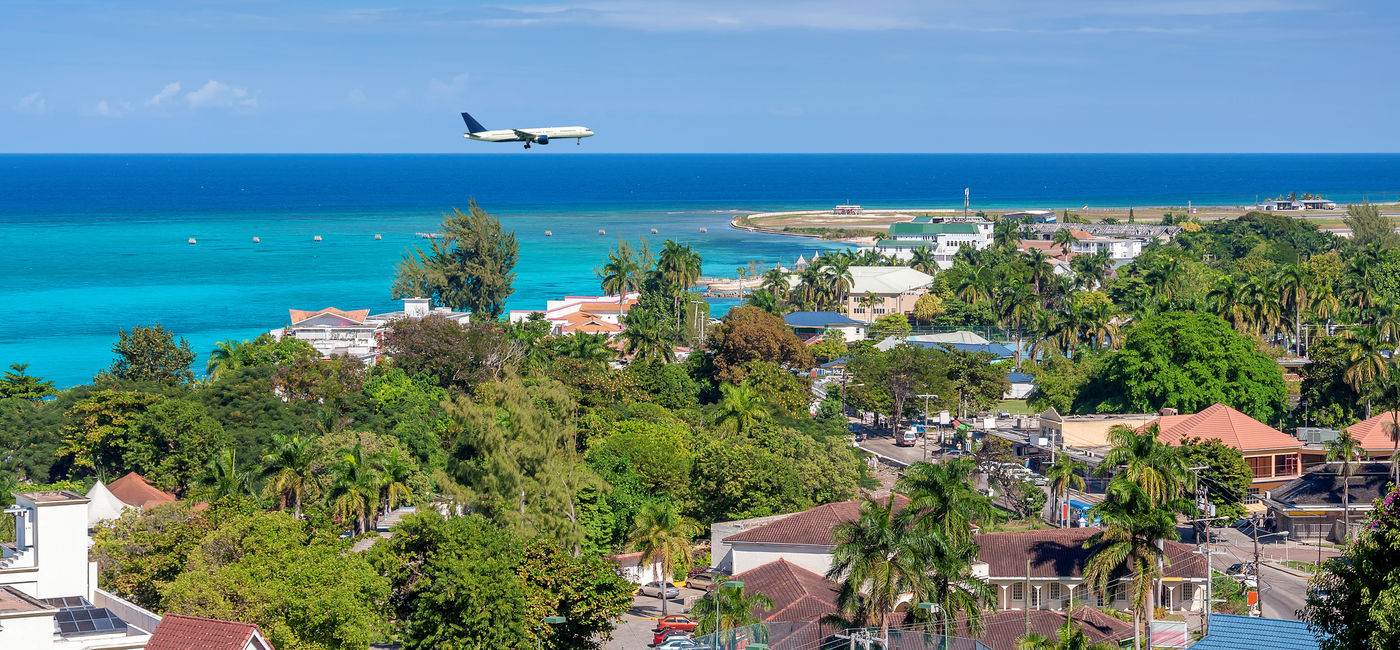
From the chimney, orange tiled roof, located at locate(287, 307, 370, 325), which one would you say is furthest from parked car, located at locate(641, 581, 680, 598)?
the chimney

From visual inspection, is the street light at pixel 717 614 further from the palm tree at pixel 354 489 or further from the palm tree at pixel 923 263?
the palm tree at pixel 923 263

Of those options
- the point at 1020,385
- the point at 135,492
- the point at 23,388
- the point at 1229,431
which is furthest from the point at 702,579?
the point at 1020,385

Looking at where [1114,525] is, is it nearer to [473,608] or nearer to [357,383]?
[473,608]

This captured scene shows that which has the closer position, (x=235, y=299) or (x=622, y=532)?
(x=622, y=532)

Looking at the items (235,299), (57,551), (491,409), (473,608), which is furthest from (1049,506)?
(235,299)

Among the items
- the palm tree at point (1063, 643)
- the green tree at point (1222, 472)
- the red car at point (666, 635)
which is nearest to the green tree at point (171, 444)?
the red car at point (666, 635)

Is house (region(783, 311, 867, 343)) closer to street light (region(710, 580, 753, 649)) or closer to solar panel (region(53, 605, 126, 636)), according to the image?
street light (region(710, 580, 753, 649))
